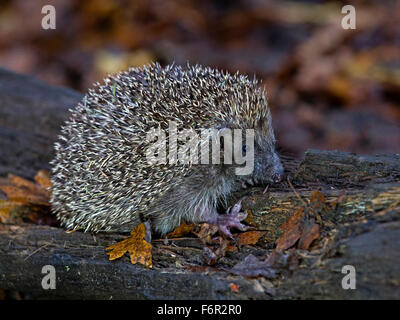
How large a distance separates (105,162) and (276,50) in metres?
8.01

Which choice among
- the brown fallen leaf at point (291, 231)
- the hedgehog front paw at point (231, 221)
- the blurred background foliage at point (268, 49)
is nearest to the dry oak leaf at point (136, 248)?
the hedgehog front paw at point (231, 221)

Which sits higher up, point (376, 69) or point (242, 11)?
point (242, 11)

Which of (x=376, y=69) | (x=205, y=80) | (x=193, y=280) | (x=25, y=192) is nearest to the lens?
(x=193, y=280)

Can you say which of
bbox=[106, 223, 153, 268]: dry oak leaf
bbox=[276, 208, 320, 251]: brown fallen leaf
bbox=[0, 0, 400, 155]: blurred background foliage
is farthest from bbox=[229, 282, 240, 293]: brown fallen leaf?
bbox=[0, 0, 400, 155]: blurred background foliage

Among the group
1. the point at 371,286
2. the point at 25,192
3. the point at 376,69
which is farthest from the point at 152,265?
the point at 376,69

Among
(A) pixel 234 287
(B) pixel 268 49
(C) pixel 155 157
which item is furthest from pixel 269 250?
(B) pixel 268 49

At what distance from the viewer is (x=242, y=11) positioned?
1314 cm

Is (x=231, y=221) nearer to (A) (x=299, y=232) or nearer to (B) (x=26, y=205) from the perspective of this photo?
(A) (x=299, y=232)

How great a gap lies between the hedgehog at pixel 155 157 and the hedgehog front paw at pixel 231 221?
0.04ft

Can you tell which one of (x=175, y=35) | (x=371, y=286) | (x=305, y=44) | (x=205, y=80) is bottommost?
(x=371, y=286)

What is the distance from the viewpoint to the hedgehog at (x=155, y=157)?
195 inches

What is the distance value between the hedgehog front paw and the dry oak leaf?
0.79 m

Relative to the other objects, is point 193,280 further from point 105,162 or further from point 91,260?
point 105,162

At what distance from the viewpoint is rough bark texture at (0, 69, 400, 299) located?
375 centimetres
